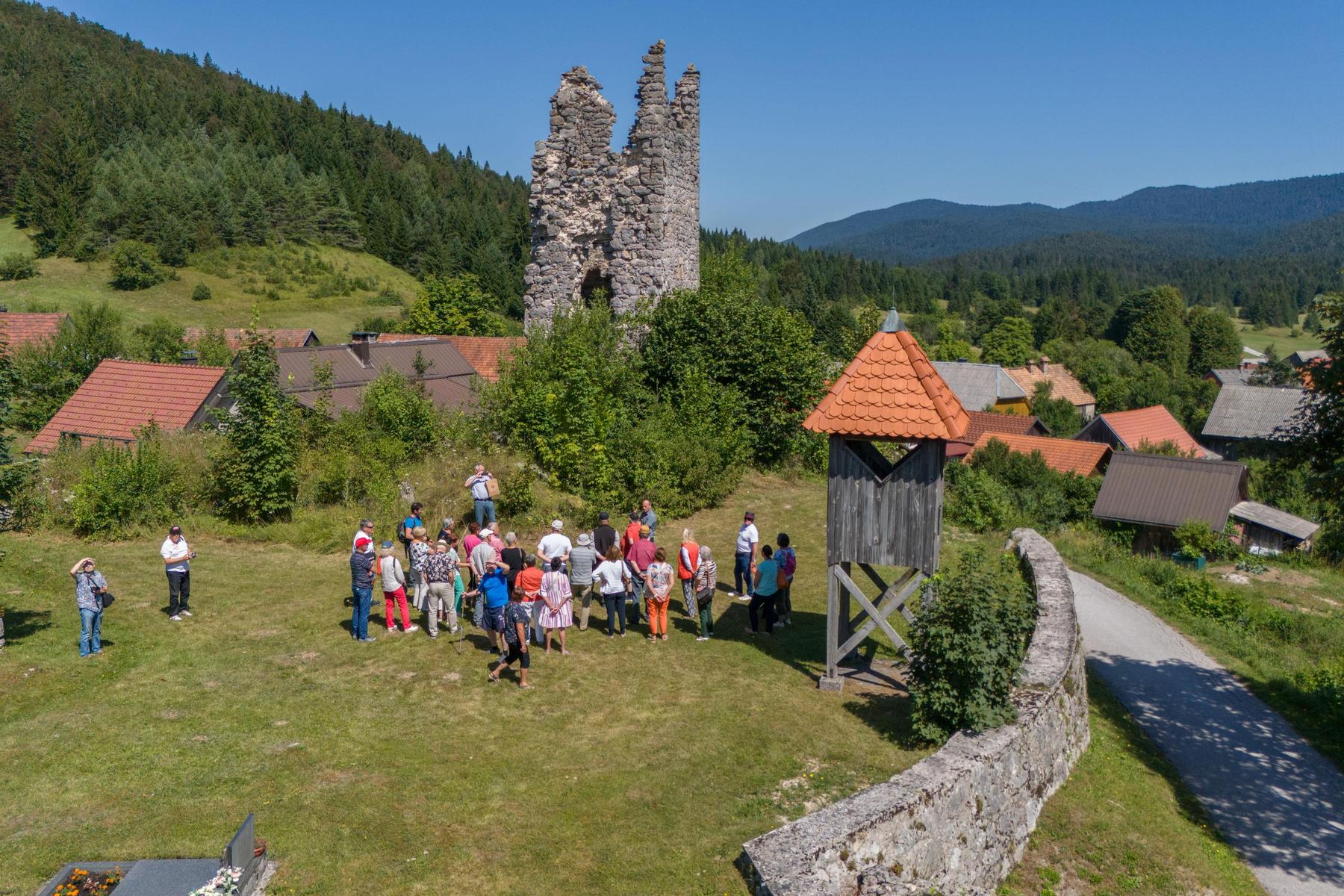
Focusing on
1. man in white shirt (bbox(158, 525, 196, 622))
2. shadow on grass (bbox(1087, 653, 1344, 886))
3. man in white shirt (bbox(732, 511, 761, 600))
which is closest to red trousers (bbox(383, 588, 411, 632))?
man in white shirt (bbox(158, 525, 196, 622))

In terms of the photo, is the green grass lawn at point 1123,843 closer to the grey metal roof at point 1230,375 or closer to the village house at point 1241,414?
the village house at point 1241,414

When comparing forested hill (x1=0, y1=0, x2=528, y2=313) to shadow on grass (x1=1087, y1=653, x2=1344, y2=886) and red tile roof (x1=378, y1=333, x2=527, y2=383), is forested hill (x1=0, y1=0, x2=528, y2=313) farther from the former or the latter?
shadow on grass (x1=1087, y1=653, x2=1344, y2=886)

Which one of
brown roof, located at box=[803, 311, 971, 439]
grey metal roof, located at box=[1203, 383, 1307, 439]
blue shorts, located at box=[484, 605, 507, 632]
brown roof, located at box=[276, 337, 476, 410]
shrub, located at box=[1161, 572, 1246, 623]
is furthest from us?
grey metal roof, located at box=[1203, 383, 1307, 439]

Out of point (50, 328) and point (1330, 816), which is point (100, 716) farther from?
point (50, 328)

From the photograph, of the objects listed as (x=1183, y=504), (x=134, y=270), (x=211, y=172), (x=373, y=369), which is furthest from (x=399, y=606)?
(x=211, y=172)

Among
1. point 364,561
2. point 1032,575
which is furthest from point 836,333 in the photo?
point 364,561

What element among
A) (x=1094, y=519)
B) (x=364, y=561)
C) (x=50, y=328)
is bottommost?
(x=1094, y=519)
